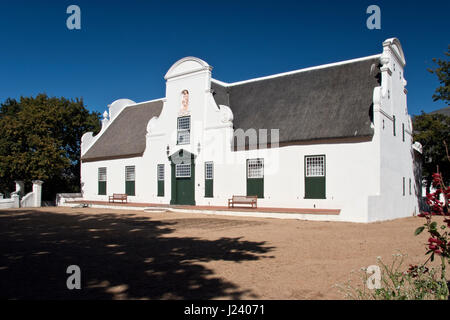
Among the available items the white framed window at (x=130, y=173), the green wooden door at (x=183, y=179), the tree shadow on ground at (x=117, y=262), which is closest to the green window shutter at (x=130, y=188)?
the white framed window at (x=130, y=173)

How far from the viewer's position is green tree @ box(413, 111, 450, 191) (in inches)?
1061

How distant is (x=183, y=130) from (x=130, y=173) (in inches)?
262

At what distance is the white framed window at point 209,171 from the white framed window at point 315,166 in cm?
668

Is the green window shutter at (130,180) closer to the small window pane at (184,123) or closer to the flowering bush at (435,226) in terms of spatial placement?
the small window pane at (184,123)

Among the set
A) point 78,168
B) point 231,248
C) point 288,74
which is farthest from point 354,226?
point 78,168

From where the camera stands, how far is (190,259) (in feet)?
29.0

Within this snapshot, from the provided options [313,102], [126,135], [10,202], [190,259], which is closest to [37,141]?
[10,202]

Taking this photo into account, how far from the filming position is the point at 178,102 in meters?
26.9

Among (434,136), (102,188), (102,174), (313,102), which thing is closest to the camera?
(313,102)

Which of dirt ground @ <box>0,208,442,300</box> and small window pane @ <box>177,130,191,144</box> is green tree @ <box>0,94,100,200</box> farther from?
dirt ground @ <box>0,208,442,300</box>

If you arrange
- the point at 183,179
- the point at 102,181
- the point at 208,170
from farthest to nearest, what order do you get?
1. the point at 102,181
2. the point at 183,179
3. the point at 208,170

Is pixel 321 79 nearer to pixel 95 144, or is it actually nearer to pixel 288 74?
pixel 288 74

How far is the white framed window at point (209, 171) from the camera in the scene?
2469 centimetres

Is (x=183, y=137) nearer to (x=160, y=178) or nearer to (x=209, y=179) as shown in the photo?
(x=160, y=178)
